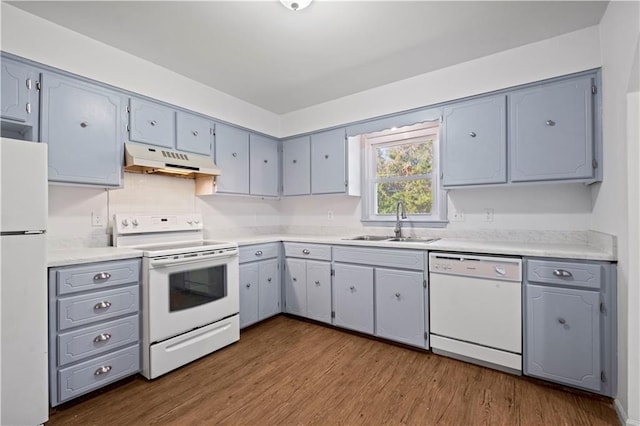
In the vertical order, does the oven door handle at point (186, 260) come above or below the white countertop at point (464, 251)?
below

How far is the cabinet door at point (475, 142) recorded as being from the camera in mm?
2434

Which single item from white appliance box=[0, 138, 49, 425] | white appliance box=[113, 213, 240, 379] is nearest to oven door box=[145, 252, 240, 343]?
white appliance box=[113, 213, 240, 379]

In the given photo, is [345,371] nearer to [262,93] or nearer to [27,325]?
[27,325]

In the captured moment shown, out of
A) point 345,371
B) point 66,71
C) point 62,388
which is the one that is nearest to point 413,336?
point 345,371

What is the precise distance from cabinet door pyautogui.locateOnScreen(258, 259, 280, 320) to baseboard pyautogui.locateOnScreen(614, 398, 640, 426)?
9.02ft

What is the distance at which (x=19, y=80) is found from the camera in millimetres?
1914

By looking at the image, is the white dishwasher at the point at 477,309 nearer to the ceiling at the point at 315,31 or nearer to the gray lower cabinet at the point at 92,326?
the ceiling at the point at 315,31

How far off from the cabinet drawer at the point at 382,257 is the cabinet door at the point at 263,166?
1296 mm

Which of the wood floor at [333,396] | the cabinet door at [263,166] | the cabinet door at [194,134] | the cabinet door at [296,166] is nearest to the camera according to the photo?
the wood floor at [333,396]

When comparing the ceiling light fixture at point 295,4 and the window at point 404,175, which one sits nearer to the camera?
the ceiling light fixture at point 295,4

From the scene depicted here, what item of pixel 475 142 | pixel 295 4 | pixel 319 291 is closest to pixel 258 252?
pixel 319 291

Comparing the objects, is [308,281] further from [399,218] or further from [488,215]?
[488,215]

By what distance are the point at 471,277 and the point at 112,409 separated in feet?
8.53

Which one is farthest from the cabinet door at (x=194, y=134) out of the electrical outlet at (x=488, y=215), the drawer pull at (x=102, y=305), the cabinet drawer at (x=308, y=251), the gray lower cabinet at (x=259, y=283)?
the electrical outlet at (x=488, y=215)
